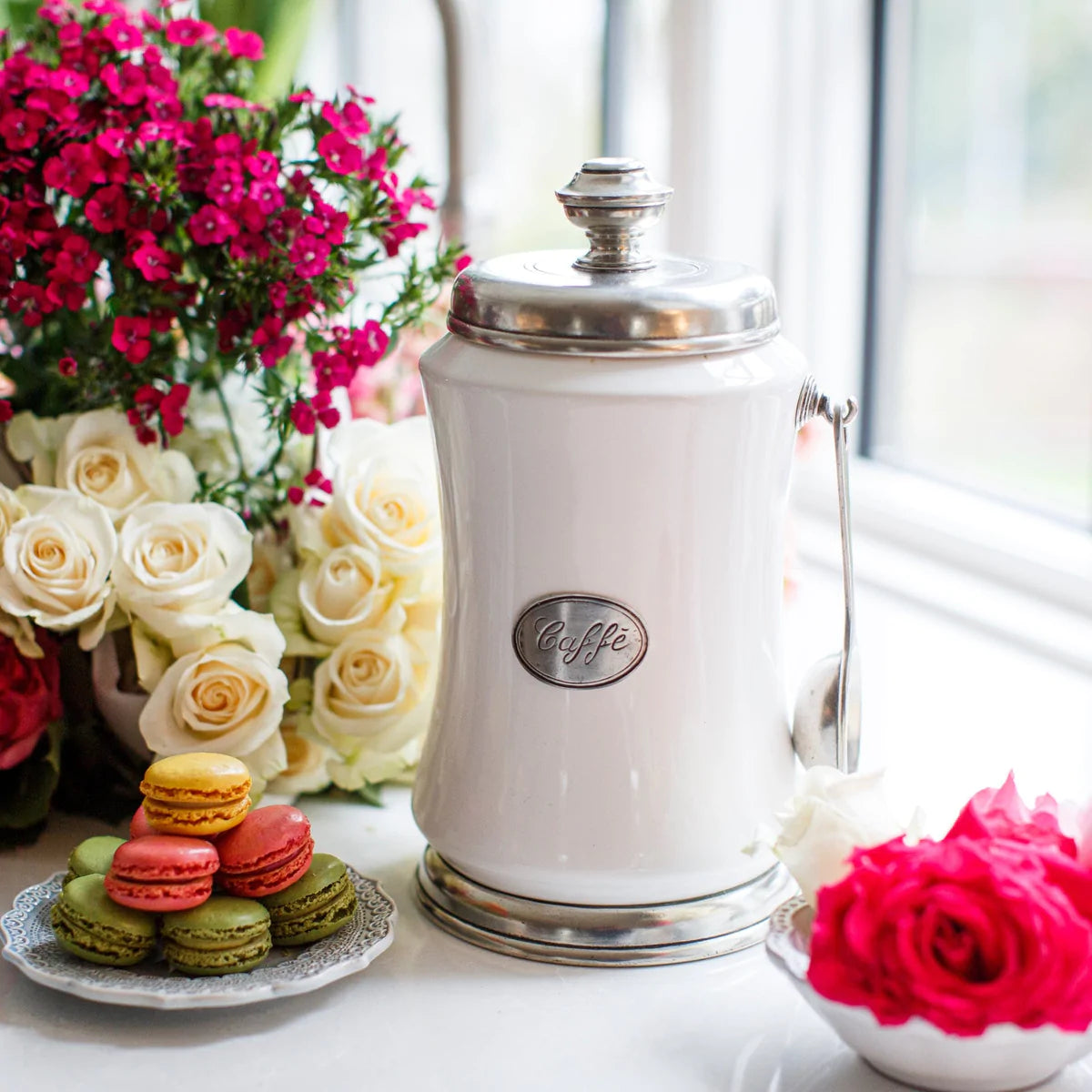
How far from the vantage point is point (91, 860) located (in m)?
0.58

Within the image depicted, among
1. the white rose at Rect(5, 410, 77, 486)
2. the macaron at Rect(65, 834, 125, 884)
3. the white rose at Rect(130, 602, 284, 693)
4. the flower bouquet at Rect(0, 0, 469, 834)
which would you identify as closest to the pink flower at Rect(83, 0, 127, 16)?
the flower bouquet at Rect(0, 0, 469, 834)

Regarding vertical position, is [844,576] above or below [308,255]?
below

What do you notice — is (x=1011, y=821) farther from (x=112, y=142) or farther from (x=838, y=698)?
(x=112, y=142)

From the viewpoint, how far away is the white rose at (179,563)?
2.16ft

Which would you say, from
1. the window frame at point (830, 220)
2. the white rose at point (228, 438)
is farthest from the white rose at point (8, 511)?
the window frame at point (830, 220)

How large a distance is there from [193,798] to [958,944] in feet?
0.92

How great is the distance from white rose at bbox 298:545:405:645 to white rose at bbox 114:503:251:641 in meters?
0.05

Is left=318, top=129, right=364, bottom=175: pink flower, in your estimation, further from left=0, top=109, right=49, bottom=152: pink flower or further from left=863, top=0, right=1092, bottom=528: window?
left=863, top=0, right=1092, bottom=528: window

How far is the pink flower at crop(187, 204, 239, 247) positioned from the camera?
661mm

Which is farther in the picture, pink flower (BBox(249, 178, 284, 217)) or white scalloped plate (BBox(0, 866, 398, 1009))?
pink flower (BBox(249, 178, 284, 217))

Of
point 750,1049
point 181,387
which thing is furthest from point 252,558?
point 750,1049

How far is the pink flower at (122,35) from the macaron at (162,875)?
0.40 m

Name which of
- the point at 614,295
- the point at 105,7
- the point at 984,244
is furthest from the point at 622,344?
the point at 984,244

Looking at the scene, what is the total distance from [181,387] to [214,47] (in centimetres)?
23
